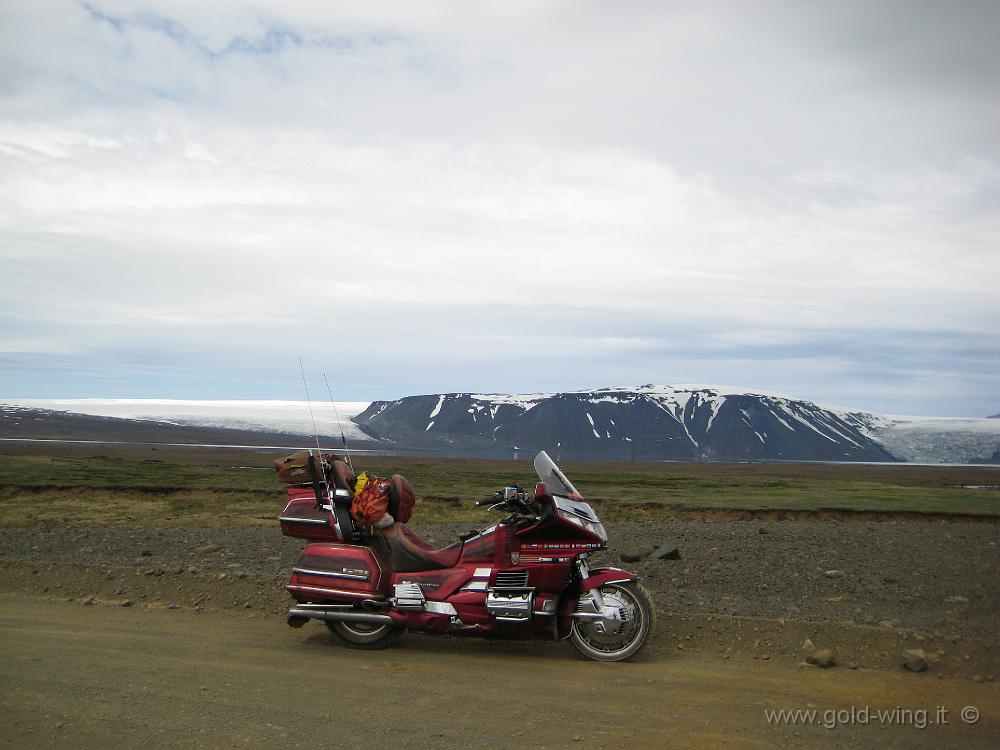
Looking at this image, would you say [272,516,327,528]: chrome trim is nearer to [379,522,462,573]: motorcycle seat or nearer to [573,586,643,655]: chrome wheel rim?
[379,522,462,573]: motorcycle seat

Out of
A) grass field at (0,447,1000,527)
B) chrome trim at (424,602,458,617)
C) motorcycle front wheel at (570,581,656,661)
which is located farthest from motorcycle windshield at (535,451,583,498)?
grass field at (0,447,1000,527)

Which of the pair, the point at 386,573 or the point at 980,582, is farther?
the point at 980,582

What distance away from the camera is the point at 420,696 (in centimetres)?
693

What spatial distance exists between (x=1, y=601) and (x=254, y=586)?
3253 millimetres

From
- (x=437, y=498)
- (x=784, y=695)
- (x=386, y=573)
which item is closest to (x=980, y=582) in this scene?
(x=784, y=695)

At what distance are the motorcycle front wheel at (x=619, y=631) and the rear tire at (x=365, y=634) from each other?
1.86m

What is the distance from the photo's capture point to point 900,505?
127ft

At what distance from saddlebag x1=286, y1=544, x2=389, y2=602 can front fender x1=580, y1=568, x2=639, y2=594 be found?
2.05 metres

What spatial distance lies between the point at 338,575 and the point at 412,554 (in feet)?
2.67

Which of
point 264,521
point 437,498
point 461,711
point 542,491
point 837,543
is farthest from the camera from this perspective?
point 437,498

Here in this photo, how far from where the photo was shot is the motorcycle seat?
8648mm

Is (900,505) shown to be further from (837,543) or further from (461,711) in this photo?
(461,711)

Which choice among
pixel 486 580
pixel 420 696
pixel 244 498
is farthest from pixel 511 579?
pixel 244 498

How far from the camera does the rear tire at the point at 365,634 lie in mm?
8625
